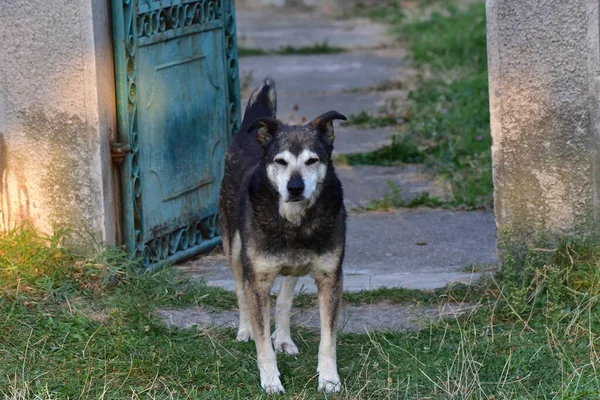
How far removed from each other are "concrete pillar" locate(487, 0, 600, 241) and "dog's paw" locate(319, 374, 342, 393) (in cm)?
154

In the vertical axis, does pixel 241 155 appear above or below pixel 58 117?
below

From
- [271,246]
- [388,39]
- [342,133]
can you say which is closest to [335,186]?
[271,246]

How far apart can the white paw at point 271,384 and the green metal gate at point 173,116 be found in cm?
178

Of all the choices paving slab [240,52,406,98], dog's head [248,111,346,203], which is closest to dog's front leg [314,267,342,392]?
dog's head [248,111,346,203]

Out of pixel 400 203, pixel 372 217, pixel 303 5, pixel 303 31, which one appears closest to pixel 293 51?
pixel 303 31

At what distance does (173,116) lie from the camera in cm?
693

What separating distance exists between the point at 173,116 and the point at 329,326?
2.37m

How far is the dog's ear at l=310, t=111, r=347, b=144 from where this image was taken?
5.05 m

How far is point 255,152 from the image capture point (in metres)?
5.75

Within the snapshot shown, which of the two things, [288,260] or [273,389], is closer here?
[273,389]

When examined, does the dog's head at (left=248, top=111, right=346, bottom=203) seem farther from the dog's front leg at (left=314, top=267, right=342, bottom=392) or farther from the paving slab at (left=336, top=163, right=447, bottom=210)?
the paving slab at (left=336, top=163, right=447, bottom=210)

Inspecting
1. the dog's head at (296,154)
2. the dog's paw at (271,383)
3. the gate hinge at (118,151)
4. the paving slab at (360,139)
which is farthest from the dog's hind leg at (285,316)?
the paving slab at (360,139)

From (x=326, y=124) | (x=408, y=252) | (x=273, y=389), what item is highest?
(x=326, y=124)

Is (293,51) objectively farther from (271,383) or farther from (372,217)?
(271,383)
